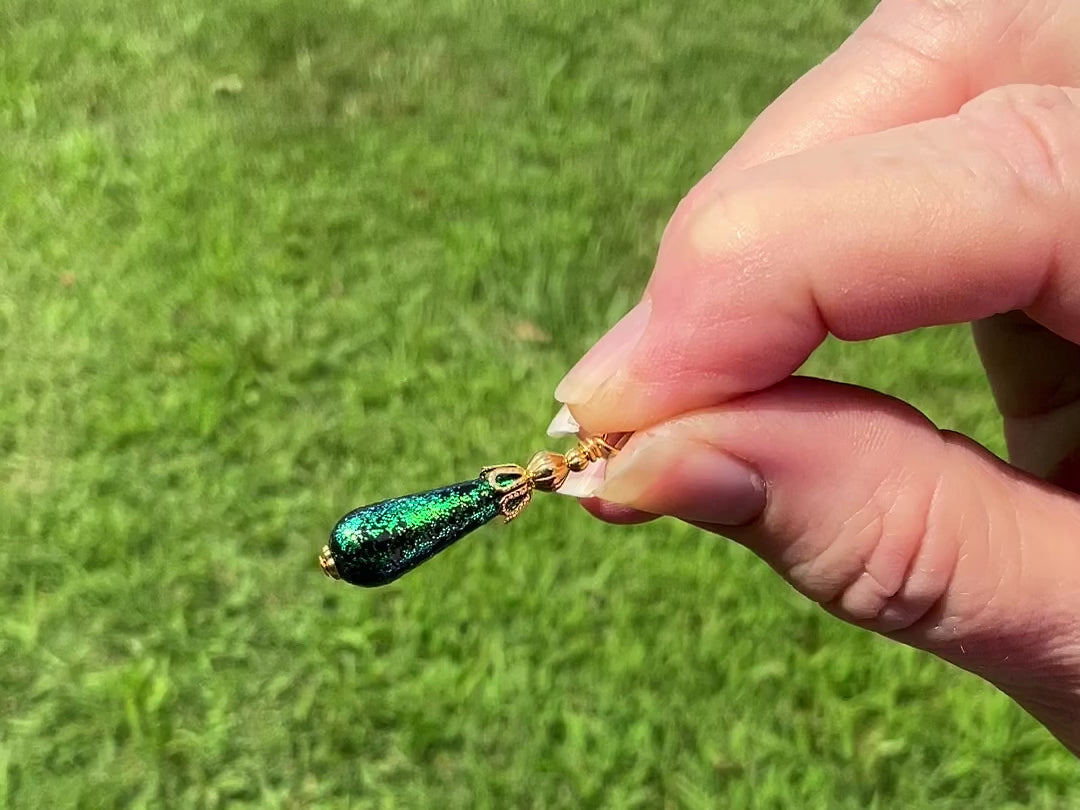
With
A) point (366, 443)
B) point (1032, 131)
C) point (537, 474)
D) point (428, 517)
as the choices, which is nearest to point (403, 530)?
point (428, 517)

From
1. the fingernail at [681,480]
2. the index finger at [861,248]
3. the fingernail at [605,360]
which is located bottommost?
the fingernail at [681,480]

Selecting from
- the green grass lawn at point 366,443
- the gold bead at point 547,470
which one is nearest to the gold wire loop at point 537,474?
the gold bead at point 547,470

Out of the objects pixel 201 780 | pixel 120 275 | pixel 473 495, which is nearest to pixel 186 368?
pixel 120 275

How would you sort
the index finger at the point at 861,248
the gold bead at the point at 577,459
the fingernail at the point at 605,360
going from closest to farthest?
the index finger at the point at 861,248
the fingernail at the point at 605,360
the gold bead at the point at 577,459

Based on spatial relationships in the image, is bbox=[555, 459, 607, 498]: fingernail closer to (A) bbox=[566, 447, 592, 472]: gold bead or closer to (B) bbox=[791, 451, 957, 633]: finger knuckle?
(A) bbox=[566, 447, 592, 472]: gold bead

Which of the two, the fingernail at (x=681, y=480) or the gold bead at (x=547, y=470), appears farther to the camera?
the gold bead at (x=547, y=470)

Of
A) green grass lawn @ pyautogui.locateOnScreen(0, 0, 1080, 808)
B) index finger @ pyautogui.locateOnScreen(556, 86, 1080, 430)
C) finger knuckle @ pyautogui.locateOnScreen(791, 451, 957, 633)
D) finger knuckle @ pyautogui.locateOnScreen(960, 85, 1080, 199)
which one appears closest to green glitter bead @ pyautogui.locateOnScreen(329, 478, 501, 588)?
index finger @ pyautogui.locateOnScreen(556, 86, 1080, 430)

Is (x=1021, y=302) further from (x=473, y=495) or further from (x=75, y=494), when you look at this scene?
(x=75, y=494)

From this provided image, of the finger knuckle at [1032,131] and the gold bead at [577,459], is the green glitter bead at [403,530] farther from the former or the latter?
the finger knuckle at [1032,131]
